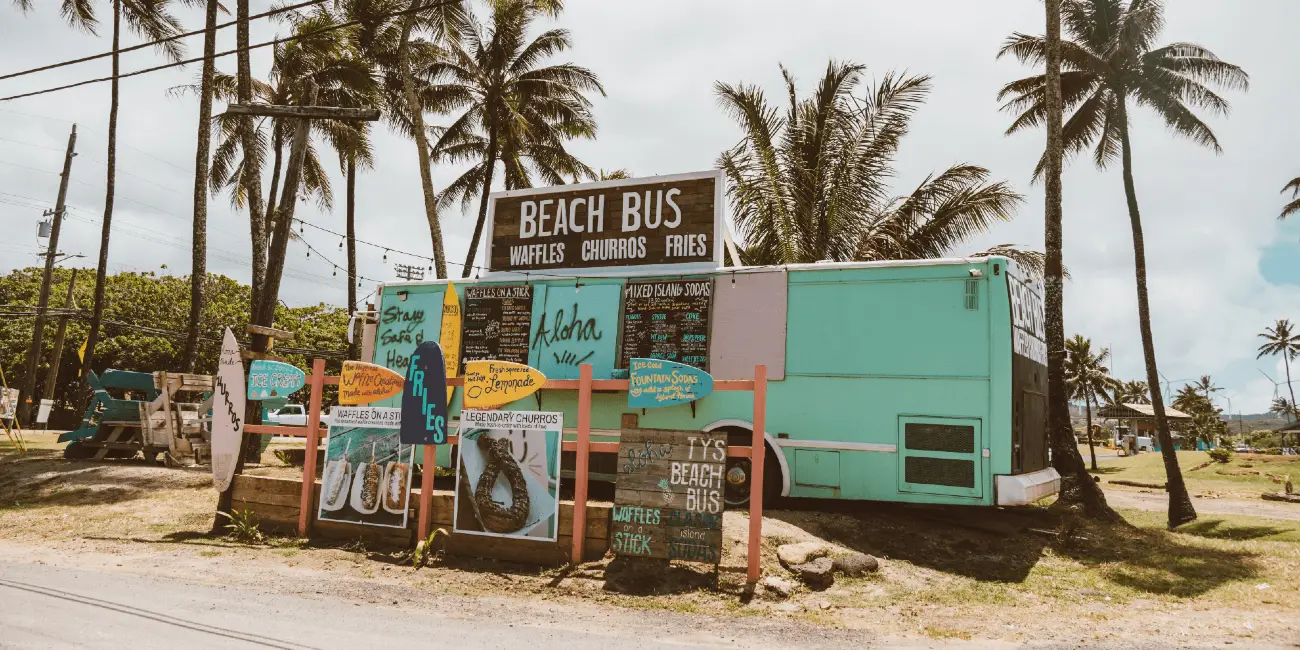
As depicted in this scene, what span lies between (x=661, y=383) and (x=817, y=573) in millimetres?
2333

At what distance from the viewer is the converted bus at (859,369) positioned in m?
8.13

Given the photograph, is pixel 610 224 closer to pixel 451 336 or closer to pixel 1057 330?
pixel 451 336

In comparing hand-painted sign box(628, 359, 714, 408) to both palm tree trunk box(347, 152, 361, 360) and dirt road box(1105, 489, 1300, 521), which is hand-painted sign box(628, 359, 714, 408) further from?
palm tree trunk box(347, 152, 361, 360)

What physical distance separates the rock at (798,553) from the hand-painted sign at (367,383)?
14.4ft

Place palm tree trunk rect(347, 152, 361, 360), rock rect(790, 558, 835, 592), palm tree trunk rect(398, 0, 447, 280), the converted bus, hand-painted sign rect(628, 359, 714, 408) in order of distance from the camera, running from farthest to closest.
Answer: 1. palm tree trunk rect(347, 152, 361, 360)
2. palm tree trunk rect(398, 0, 447, 280)
3. the converted bus
4. hand-painted sign rect(628, 359, 714, 408)
5. rock rect(790, 558, 835, 592)

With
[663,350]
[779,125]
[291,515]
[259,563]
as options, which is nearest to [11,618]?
[259,563]

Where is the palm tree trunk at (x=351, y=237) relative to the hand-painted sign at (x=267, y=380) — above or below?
above

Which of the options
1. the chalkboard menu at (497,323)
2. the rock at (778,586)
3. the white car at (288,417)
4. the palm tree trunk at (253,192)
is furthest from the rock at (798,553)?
the white car at (288,417)

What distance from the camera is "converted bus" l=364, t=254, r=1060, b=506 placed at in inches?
320

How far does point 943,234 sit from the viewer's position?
1580 cm

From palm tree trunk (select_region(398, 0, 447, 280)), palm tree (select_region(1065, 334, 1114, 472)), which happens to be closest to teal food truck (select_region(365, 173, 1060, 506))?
palm tree trunk (select_region(398, 0, 447, 280))

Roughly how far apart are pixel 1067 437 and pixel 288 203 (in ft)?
40.3

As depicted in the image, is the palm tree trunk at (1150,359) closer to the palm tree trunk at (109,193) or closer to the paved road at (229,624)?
the paved road at (229,624)

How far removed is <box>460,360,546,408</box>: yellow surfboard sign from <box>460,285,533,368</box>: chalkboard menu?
2478mm
